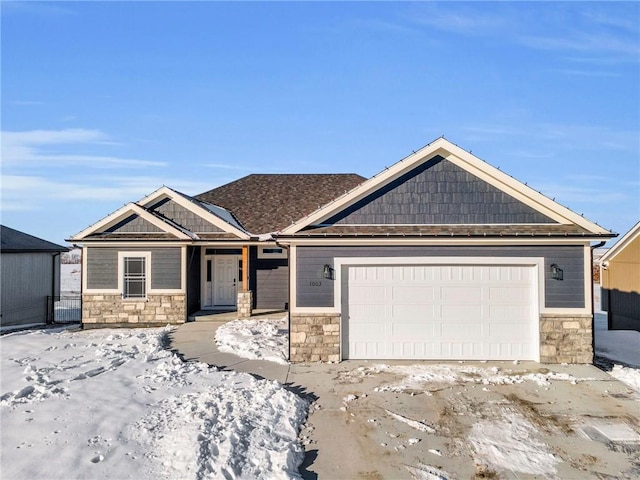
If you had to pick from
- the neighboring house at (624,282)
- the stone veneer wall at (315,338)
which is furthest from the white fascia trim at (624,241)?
the stone veneer wall at (315,338)

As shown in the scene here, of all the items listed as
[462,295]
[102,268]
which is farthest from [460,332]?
[102,268]

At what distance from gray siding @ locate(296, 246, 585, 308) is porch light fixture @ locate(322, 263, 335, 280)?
7 centimetres

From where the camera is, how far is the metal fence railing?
18.2 metres

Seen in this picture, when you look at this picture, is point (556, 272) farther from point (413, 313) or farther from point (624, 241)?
point (624, 241)

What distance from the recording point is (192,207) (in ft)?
49.8

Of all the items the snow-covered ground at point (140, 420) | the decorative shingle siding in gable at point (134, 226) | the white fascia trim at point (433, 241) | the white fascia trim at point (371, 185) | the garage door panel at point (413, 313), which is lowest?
the snow-covered ground at point (140, 420)

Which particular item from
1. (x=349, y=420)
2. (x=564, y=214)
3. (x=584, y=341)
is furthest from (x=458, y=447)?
(x=564, y=214)

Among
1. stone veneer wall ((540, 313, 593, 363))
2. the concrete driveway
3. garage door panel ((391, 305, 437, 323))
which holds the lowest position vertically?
the concrete driveway

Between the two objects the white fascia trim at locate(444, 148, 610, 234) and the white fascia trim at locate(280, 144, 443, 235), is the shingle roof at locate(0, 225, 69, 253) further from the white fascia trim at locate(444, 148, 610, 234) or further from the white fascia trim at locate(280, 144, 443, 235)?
the white fascia trim at locate(444, 148, 610, 234)

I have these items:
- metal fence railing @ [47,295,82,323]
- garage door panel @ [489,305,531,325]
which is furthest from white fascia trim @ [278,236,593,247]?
metal fence railing @ [47,295,82,323]

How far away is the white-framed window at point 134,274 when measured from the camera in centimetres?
1400

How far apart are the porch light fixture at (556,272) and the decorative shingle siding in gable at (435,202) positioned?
4.33 feet

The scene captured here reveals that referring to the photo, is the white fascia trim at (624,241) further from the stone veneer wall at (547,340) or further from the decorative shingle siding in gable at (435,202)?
the decorative shingle siding in gable at (435,202)

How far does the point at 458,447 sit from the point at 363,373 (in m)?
3.15
